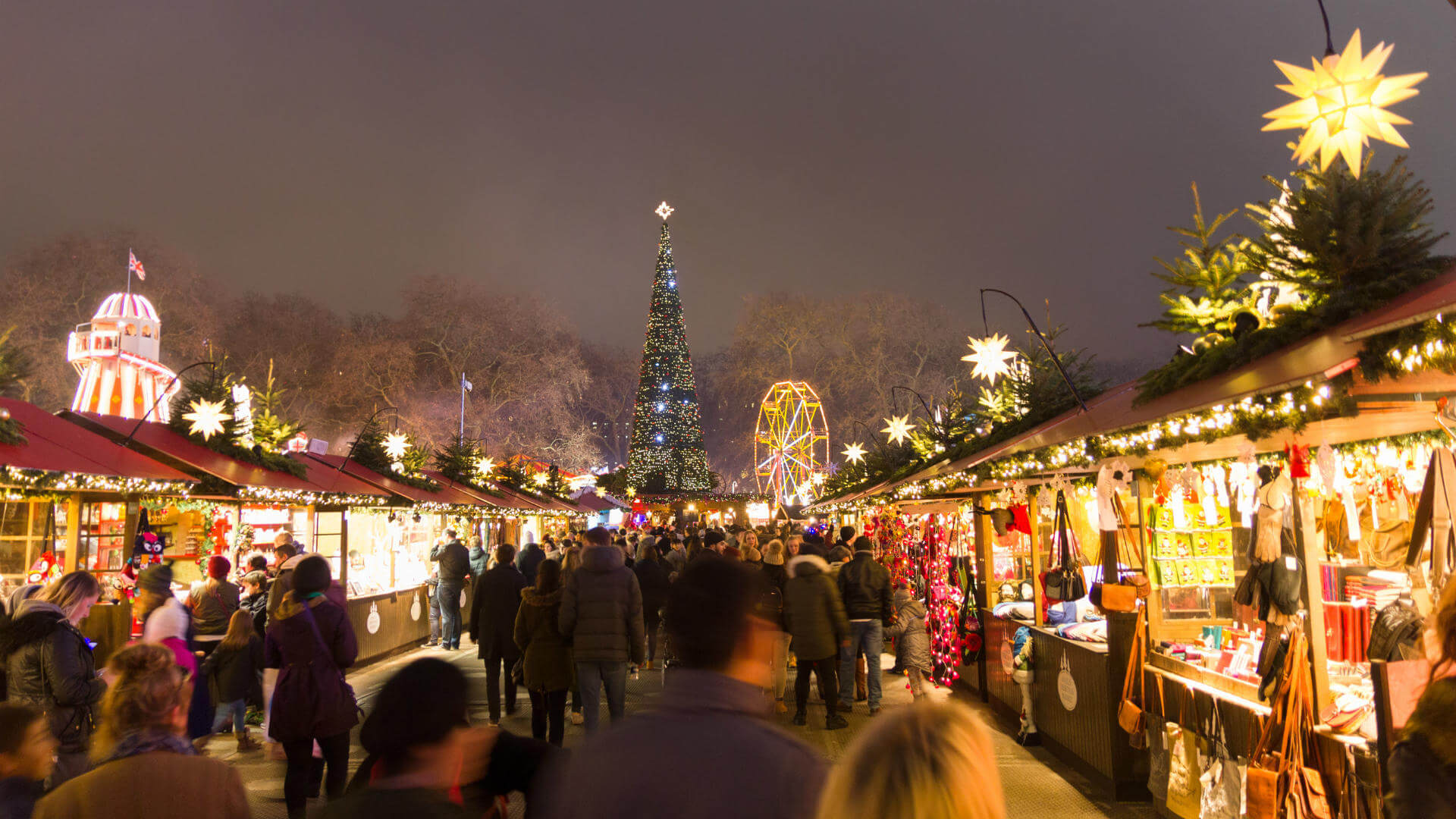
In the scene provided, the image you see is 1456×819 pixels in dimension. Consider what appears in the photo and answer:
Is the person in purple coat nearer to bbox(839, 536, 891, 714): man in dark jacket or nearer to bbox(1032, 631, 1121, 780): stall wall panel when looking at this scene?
bbox(1032, 631, 1121, 780): stall wall panel

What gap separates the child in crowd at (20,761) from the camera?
288 centimetres

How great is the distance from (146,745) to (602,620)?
3.95m

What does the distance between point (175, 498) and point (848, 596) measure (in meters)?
8.18

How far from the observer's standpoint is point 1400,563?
19.0 feet

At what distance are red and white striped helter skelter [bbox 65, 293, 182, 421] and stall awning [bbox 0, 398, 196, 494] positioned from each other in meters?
21.0

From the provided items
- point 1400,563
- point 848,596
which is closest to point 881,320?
point 848,596

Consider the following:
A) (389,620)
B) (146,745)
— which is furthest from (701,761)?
(389,620)

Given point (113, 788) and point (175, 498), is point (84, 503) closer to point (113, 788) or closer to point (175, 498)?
point (175, 498)

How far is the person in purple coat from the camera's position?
15.3 ft

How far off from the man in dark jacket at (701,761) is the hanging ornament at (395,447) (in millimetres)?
15526

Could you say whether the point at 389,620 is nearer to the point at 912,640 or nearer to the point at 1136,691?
the point at 912,640

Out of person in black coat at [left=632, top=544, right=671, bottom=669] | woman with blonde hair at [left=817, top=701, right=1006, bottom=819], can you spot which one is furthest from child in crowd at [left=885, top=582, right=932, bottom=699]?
woman with blonde hair at [left=817, top=701, right=1006, bottom=819]

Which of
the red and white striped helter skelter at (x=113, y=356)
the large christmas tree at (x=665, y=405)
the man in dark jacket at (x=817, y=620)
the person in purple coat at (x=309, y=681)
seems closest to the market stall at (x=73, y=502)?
the person in purple coat at (x=309, y=681)

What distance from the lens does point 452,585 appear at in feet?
41.3
